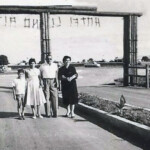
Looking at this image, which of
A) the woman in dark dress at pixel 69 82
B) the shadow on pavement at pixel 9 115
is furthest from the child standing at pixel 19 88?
the woman in dark dress at pixel 69 82

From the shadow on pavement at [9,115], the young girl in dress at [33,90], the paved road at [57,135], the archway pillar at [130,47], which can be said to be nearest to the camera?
the paved road at [57,135]

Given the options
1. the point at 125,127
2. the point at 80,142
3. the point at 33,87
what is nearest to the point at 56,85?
the point at 33,87

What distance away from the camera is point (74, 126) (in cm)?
1023

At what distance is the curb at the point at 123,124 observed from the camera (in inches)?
325

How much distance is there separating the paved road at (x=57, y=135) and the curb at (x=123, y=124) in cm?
34

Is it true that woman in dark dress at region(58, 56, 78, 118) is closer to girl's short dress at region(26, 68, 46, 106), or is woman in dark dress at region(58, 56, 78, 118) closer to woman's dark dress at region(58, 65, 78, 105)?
woman's dark dress at region(58, 65, 78, 105)

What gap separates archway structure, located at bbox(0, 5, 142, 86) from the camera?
2150cm

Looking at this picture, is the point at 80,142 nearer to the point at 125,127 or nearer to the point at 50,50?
the point at 125,127

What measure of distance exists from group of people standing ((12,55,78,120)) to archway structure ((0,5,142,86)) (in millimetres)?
9709

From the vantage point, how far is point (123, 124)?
30.8ft

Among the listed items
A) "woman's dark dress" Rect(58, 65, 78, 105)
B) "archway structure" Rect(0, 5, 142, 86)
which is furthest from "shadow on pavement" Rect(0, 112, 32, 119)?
"archway structure" Rect(0, 5, 142, 86)

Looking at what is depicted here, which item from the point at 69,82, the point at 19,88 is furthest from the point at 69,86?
the point at 19,88

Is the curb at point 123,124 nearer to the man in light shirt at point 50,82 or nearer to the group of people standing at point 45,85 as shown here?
the group of people standing at point 45,85

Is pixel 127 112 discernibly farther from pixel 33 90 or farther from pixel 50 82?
pixel 33 90
